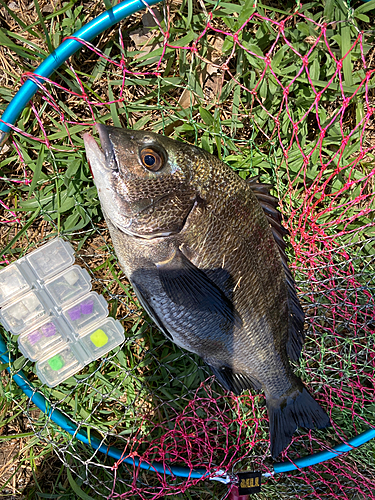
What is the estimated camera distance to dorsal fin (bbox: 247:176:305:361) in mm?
2113

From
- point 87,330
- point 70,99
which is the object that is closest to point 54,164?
point 70,99

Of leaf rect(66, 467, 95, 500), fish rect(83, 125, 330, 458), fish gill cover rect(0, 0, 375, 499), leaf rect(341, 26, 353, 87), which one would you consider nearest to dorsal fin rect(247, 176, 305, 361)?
fish rect(83, 125, 330, 458)

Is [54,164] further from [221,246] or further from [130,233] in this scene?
[221,246]

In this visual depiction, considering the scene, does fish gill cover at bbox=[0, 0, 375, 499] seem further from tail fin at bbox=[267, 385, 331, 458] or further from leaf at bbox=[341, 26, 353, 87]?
tail fin at bbox=[267, 385, 331, 458]

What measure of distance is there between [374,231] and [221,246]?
56.2 inches

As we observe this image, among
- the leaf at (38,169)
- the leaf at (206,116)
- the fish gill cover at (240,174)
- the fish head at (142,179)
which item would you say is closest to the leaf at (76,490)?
the fish gill cover at (240,174)

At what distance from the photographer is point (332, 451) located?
2.31m

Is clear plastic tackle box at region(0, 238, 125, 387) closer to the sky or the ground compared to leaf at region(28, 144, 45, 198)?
closer to the ground

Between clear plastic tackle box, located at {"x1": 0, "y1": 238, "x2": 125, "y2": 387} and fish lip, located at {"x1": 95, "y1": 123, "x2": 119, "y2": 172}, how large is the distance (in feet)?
2.81

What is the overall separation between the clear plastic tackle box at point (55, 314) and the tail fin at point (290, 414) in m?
1.11

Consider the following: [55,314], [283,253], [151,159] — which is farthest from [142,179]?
[55,314]

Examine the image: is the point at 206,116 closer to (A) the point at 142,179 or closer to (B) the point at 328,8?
(A) the point at 142,179

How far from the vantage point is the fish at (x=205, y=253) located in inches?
67.6

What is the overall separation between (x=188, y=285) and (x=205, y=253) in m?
0.20
